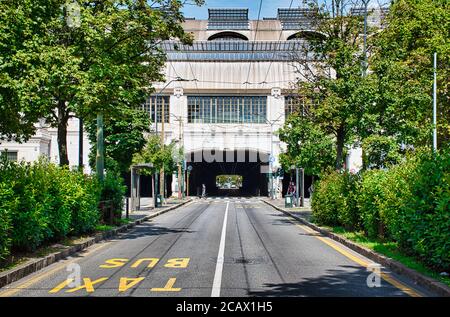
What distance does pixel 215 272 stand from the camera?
36.0 feet

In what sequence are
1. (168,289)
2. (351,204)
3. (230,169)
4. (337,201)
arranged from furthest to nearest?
1. (230,169)
2. (337,201)
3. (351,204)
4. (168,289)

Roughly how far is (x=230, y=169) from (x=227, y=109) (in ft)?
108

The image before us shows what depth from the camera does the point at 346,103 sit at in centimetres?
2061

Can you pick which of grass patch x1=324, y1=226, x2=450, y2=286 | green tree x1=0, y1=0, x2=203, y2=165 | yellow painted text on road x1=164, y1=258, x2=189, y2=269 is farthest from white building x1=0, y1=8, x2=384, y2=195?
yellow painted text on road x1=164, y1=258, x2=189, y2=269

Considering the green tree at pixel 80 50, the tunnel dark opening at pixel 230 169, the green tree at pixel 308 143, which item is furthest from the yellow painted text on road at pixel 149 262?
the tunnel dark opening at pixel 230 169

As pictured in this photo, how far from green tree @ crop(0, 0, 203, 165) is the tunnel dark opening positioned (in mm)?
54660

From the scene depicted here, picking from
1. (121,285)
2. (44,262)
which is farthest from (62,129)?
(121,285)

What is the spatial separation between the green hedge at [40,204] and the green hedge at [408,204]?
7421 mm

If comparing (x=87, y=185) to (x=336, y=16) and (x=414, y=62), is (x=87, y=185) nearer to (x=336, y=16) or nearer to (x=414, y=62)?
(x=336, y=16)

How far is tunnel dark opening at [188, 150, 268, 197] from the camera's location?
7725 cm

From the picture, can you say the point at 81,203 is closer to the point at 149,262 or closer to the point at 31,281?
the point at 149,262

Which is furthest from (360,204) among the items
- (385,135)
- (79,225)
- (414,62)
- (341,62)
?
(414,62)

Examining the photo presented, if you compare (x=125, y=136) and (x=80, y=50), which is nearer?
(x=80, y=50)
